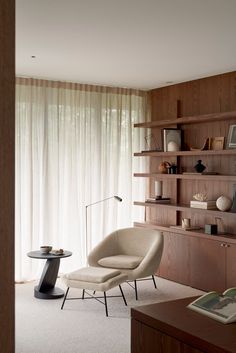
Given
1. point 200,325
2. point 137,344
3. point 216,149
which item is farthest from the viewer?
point 216,149

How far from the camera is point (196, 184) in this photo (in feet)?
19.1

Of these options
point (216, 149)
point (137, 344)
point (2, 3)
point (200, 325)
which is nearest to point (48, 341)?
point (137, 344)

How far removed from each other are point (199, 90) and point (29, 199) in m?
2.53

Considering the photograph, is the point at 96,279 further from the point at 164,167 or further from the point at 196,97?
the point at 196,97

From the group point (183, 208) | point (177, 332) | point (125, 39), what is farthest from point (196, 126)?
point (177, 332)

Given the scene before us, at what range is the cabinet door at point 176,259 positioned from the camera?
18.3ft

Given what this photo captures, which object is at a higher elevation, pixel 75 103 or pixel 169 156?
pixel 75 103

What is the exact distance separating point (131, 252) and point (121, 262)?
1.57 ft

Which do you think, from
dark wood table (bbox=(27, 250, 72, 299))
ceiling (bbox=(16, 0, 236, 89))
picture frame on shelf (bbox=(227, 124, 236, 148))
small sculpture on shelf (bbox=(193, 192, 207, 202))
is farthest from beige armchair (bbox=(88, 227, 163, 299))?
ceiling (bbox=(16, 0, 236, 89))

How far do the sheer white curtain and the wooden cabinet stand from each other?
308 millimetres

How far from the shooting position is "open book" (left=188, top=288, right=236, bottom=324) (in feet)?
7.80

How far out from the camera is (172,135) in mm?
5953

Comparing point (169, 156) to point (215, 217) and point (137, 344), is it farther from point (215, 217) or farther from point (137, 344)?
point (137, 344)

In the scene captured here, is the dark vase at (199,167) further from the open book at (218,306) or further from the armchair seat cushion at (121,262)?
the open book at (218,306)
